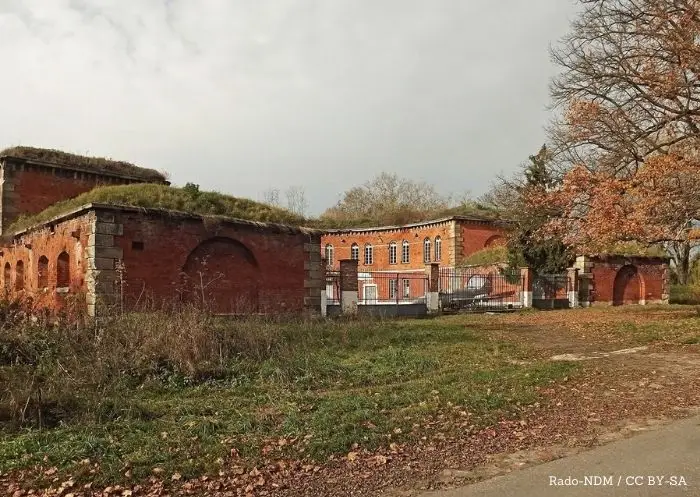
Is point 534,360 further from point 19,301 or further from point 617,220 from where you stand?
point 19,301

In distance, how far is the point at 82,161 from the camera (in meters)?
28.6

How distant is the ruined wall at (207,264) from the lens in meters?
16.9

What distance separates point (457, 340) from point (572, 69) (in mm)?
9670

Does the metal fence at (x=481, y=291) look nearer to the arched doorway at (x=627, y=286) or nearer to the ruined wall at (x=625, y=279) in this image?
the ruined wall at (x=625, y=279)

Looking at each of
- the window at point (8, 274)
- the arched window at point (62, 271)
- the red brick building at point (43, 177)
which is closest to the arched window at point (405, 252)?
the red brick building at point (43, 177)

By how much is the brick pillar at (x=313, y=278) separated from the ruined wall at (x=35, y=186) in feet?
44.0

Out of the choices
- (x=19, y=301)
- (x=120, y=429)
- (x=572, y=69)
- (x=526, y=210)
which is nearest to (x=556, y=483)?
(x=120, y=429)

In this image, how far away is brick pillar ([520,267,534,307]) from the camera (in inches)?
1255

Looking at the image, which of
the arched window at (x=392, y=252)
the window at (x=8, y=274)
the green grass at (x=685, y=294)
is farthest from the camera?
the arched window at (x=392, y=252)

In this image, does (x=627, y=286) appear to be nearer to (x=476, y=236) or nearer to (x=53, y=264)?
(x=476, y=236)

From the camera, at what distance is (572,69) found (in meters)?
18.6

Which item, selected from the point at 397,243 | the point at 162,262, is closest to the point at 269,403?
the point at 162,262

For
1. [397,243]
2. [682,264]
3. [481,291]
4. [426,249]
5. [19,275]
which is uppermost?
[397,243]

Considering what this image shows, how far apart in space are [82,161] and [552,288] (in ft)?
84.3
